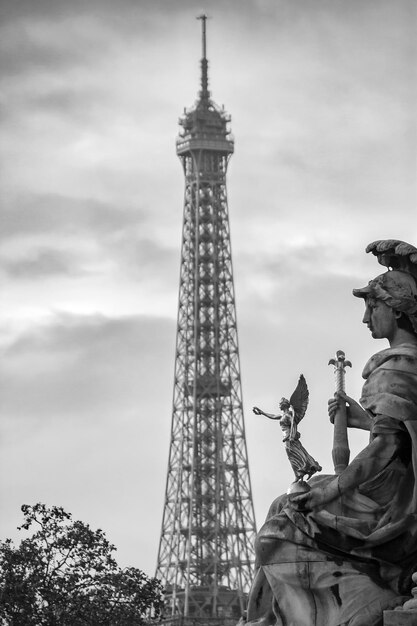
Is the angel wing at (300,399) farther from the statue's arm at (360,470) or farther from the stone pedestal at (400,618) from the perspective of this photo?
the stone pedestal at (400,618)

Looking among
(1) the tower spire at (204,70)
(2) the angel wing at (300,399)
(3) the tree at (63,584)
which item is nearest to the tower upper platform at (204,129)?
(1) the tower spire at (204,70)

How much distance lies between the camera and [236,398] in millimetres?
116000

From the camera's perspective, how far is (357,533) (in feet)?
51.5

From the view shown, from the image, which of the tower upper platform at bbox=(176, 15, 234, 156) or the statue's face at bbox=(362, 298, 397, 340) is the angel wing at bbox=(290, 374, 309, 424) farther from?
the tower upper platform at bbox=(176, 15, 234, 156)

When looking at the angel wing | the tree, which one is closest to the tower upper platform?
the tree

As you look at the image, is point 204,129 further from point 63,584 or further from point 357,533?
point 357,533

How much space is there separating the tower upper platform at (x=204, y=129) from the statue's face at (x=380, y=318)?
10343cm

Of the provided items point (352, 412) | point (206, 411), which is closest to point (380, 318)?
point (352, 412)

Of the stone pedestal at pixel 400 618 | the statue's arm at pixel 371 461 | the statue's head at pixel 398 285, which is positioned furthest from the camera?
the statue's head at pixel 398 285

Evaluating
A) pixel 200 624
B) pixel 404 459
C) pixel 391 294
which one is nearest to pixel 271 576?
pixel 404 459

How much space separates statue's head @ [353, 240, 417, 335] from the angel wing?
1081 millimetres

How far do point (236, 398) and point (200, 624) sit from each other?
19.4 m

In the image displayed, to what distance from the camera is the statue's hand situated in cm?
1595

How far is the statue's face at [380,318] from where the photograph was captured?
16672 mm
